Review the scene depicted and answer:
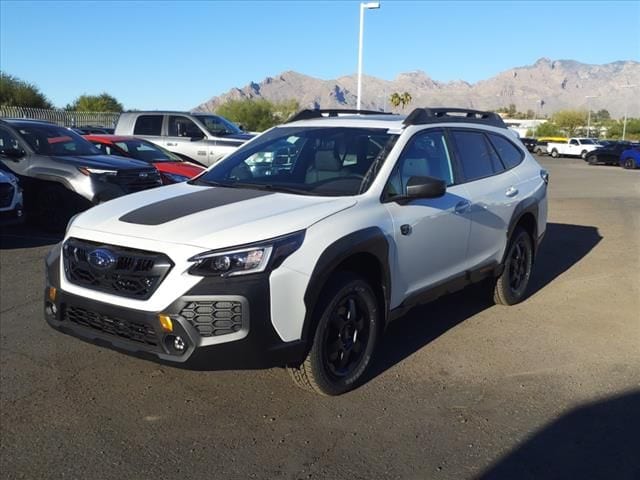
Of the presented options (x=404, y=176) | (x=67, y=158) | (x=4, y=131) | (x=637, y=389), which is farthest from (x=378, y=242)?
(x=4, y=131)

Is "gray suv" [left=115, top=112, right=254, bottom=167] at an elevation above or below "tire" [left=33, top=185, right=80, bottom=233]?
above

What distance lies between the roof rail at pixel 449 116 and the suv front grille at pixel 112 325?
245 cm

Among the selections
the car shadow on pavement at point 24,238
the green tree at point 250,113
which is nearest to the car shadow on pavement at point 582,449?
the car shadow on pavement at point 24,238

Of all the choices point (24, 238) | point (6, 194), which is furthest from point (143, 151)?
point (6, 194)

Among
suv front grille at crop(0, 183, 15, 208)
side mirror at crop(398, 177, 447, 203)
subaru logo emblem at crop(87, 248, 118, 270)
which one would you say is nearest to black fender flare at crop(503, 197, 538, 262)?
side mirror at crop(398, 177, 447, 203)

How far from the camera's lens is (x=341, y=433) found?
11.7ft

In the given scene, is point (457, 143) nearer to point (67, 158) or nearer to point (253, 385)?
point (253, 385)

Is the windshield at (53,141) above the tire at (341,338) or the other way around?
above

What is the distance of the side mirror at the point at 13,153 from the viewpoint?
31.0 ft

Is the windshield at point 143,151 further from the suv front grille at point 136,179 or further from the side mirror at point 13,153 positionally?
the side mirror at point 13,153

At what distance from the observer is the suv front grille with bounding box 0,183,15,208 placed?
8125mm

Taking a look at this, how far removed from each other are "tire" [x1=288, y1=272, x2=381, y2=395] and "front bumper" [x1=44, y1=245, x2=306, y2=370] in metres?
0.23

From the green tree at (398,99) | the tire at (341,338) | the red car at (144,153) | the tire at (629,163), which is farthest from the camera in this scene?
the green tree at (398,99)

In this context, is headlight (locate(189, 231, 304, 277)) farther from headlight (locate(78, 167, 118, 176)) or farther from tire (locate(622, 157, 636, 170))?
tire (locate(622, 157, 636, 170))
